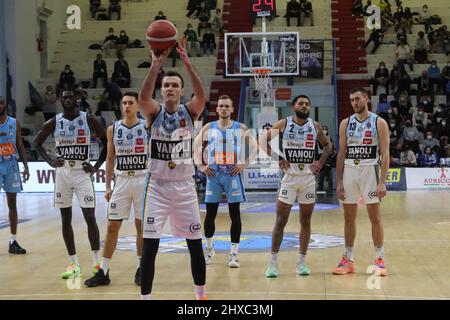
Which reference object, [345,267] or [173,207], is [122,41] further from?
[173,207]

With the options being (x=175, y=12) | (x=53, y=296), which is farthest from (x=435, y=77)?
(x=53, y=296)

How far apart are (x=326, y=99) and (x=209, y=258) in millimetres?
16418

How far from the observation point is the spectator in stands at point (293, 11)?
89.7 feet

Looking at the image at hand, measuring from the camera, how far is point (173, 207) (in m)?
5.79

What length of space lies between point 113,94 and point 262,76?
745 centimetres

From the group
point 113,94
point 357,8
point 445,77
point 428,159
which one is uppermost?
point 357,8

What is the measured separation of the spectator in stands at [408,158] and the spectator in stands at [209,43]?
942 centimetres

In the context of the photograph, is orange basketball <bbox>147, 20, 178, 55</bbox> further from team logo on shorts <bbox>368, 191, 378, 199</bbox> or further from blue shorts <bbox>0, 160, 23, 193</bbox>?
blue shorts <bbox>0, 160, 23, 193</bbox>

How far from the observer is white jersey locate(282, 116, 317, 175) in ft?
26.3

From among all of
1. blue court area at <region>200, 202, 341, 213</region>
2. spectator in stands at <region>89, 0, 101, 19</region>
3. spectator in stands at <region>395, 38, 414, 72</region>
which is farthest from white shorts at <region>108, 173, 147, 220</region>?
spectator in stands at <region>89, 0, 101, 19</region>

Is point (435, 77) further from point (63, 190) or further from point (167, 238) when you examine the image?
point (63, 190)

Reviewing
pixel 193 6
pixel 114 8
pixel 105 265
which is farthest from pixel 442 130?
pixel 105 265

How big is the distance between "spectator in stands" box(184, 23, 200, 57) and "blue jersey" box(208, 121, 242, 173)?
695 inches

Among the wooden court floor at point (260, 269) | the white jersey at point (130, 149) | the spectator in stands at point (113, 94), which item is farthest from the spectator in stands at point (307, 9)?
the white jersey at point (130, 149)
